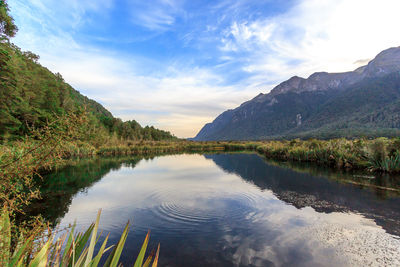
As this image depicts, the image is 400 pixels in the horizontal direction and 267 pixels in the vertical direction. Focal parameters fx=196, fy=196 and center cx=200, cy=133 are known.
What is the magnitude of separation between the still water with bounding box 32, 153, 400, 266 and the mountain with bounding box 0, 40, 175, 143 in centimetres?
308

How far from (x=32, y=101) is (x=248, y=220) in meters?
32.6

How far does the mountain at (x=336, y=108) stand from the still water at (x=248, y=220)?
2530 inches

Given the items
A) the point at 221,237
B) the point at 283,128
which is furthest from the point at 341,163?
the point at 283,128

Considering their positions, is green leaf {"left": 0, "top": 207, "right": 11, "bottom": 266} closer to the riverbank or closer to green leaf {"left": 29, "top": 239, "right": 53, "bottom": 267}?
green leaf {"left": 29, "top": 239, "right": 53, "bottom": 267}

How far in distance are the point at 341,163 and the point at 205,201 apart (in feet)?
43.7

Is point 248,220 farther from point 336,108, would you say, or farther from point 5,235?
point 336,108

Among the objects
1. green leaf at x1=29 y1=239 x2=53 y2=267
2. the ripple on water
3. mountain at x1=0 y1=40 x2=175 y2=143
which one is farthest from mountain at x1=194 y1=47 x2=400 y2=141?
green leaf at x1=29 y1=239 x2=53 y2=267

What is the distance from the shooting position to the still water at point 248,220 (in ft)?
14.0

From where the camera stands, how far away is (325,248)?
4500 millimetres

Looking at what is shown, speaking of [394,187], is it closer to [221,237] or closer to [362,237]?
[362,237]

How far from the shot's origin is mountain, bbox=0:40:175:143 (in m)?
13.0

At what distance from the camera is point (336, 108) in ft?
374

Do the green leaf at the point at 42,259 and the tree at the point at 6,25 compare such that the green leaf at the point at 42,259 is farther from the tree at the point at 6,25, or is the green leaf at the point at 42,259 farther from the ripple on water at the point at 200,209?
the tree at the point at 6,25

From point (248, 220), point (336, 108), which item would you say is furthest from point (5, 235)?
point (336, 108)
